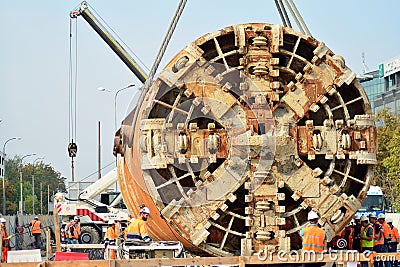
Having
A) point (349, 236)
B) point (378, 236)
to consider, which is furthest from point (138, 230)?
point (378, 236)

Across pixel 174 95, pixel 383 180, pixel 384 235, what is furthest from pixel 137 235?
pixel 383 180

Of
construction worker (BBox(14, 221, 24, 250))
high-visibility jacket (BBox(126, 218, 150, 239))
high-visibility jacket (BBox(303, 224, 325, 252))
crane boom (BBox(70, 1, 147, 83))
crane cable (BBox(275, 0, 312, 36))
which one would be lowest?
construction worker (BBox(14, 221, 24, 250))

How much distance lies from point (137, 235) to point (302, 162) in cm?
234

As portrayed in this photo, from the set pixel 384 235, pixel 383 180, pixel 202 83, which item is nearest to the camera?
pixel 202 83

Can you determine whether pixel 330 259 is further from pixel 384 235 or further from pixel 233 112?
pixel 384 235

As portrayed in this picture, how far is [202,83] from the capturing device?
37.4 ft

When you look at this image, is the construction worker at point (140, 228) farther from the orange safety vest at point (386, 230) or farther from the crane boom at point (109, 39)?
the crane boom at point (109, 39)

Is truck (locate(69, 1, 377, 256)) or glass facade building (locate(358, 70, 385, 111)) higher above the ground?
glass facade building (locate(358, 70, 385, 111))

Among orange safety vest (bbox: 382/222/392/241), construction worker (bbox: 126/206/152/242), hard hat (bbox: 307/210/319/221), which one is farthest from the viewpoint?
orange safety vest (bbox: 382/222/392/241)

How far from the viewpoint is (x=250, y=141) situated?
11.3 metres

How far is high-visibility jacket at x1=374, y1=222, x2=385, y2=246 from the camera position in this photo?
17391 millimetres

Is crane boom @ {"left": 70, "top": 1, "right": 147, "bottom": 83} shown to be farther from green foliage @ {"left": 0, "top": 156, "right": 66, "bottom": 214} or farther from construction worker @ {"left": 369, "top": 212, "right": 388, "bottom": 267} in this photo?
green foliage @ {"left": 0, "top": 156, "right": 66, "bottom": 214}

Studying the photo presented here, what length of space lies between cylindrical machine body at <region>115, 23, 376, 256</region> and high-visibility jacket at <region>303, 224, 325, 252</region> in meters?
0.42

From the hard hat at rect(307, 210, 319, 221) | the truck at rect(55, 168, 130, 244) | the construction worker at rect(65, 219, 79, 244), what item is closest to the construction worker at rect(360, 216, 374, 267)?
the hard hat at rect(307, 210, 319, 221)
